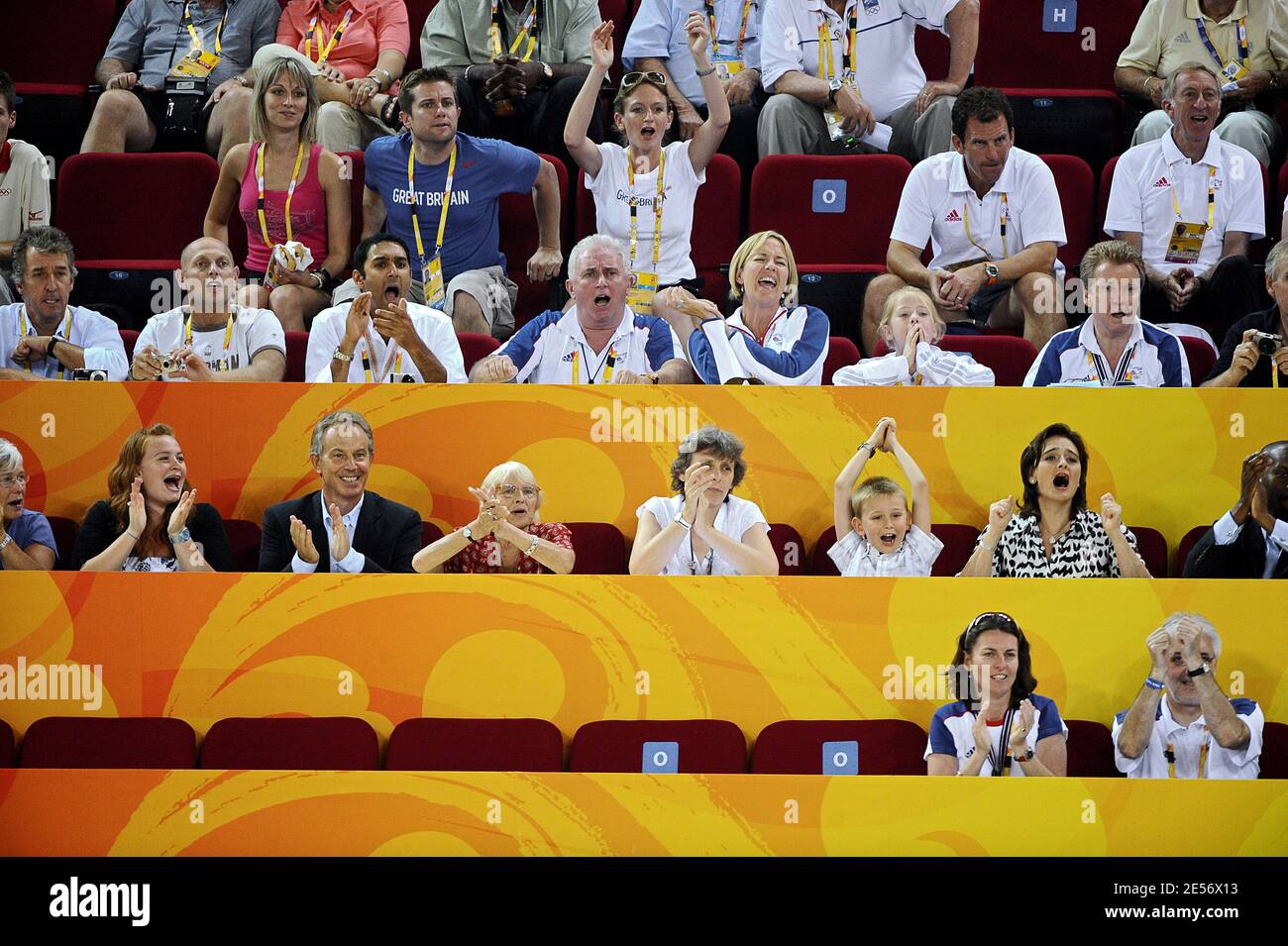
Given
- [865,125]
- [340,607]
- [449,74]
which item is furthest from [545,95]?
[340,607]

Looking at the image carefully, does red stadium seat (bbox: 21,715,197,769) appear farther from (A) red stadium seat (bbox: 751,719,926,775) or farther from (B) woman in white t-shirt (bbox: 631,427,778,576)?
(A) red stadium seat (bbox: 751,719,926,775)

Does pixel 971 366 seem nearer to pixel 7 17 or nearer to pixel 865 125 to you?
pixel 865 125

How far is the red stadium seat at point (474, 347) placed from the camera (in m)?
4.77

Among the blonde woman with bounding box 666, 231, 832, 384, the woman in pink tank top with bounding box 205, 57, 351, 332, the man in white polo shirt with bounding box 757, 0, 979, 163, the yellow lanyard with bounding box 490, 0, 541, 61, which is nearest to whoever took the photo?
the blonde woman with bounding box 666, 231, 832, 384

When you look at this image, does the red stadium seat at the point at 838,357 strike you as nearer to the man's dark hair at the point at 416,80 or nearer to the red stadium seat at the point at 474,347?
the red stadium seat at the point at 474,347

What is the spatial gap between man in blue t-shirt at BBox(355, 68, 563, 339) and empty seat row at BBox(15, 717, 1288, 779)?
1.77 metres

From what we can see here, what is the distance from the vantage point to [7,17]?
611cm

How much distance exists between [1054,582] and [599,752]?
1064 millimetres

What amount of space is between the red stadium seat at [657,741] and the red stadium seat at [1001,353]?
1.52 metres

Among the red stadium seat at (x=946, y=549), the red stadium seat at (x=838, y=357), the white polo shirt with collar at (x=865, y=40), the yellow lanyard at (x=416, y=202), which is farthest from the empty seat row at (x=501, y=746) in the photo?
the white polo shirt with collar at (x=865, y=40)

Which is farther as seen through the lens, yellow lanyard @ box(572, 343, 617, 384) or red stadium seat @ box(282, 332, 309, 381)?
red stadium seat @ box(282, 332, 309, 381)

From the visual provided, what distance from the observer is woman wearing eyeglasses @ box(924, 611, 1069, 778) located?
342cm

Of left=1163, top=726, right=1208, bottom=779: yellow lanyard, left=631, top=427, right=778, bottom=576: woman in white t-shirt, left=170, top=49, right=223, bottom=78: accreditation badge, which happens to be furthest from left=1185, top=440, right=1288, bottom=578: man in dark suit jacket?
left=170, top=49, right=223, bottom=78: accreditation badge
